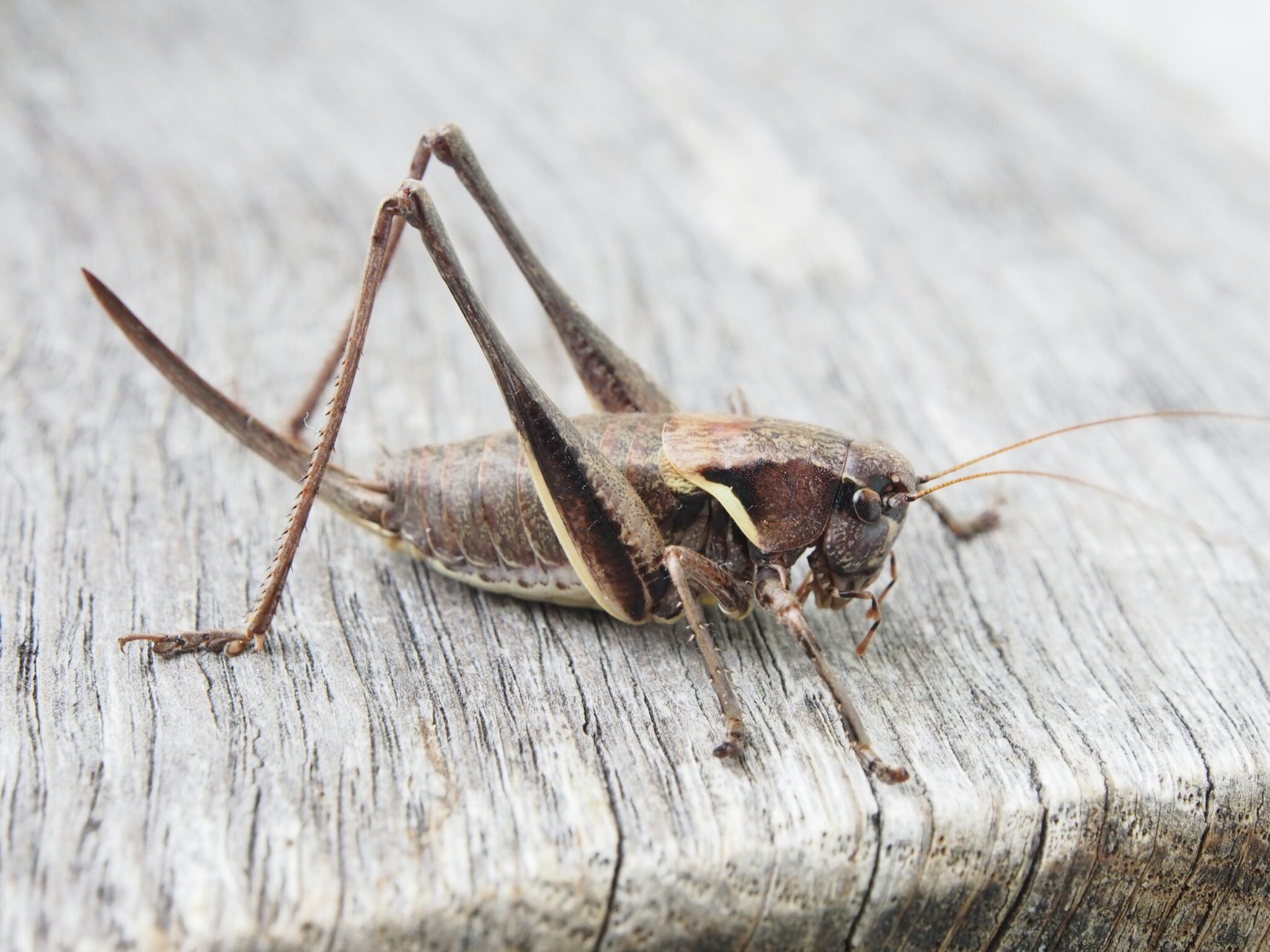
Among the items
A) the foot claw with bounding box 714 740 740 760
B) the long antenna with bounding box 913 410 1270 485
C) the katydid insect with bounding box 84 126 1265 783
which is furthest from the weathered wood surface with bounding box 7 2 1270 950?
the long antenna with bounding box 913 410 1270 485

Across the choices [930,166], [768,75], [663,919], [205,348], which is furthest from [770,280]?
[663,919]

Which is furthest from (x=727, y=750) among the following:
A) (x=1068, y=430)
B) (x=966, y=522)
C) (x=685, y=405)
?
(x=685, y=405)

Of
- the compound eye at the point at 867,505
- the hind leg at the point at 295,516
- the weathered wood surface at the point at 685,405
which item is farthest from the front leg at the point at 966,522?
the hind leg at the point at 295,516

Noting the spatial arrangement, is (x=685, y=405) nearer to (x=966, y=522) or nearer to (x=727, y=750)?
(x=966, y=522)

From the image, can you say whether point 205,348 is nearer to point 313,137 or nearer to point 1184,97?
point 313,137

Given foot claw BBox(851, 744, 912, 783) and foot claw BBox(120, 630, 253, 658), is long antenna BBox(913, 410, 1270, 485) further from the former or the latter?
foot claw BBox(120, 630, 253, 658)

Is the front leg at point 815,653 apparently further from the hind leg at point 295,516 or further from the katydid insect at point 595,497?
the hind leg at point 295,516

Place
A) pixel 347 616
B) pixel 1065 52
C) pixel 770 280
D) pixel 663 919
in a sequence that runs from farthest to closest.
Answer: pixel 1065 52
pixel 770 280
pixel 347 616
pixel 663 919

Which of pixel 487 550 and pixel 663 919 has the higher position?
pixel 487 550
